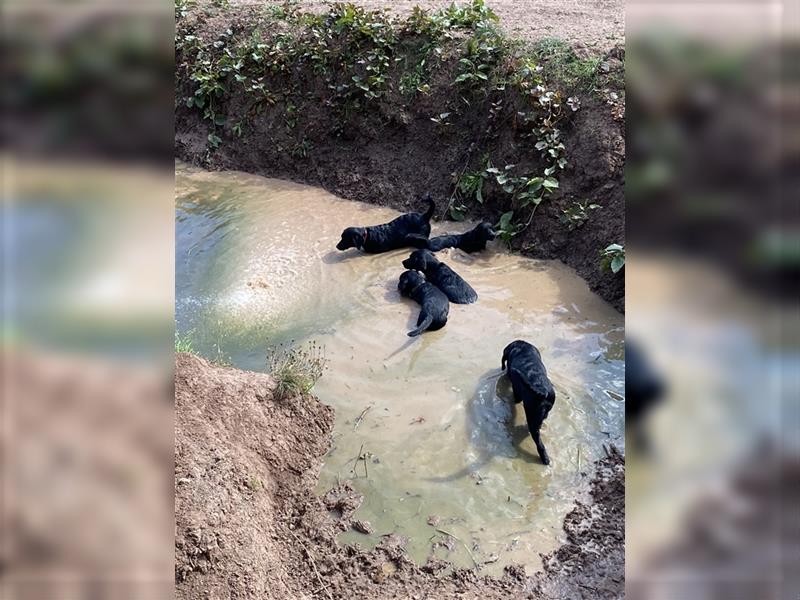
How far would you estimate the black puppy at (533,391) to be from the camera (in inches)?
202

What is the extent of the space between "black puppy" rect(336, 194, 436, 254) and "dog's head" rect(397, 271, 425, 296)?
103 centimetres

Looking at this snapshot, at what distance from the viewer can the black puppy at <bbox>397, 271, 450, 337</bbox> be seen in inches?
267

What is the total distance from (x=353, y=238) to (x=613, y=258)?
3.29m

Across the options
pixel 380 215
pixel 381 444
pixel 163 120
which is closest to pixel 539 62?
pixel 380 215

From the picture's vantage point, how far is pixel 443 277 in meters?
7.59

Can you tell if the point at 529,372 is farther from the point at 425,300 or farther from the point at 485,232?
the point at 485,232

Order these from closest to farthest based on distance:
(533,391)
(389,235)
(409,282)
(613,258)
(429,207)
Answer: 1. (533,391)
2. (613,258)
3. (409,282)
4. (389,235)
5. (429,207)

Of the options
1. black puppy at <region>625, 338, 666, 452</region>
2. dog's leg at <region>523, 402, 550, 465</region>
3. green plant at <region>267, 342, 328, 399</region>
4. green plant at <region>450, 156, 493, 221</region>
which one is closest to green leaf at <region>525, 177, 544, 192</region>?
green plant at <region>450, 156, 493, 221</region>

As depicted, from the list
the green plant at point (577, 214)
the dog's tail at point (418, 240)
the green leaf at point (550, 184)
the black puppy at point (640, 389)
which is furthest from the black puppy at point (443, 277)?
the black puppy at point (640, 389)

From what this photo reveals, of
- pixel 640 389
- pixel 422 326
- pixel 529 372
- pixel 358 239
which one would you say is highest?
pixel 640 389

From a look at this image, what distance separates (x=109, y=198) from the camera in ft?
3.85

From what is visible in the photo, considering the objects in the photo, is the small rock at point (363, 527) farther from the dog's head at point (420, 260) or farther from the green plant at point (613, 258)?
the green plant at point (613, 258)

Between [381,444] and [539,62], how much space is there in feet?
20.7

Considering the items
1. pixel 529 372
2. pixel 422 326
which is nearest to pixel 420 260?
pixel 422 326
